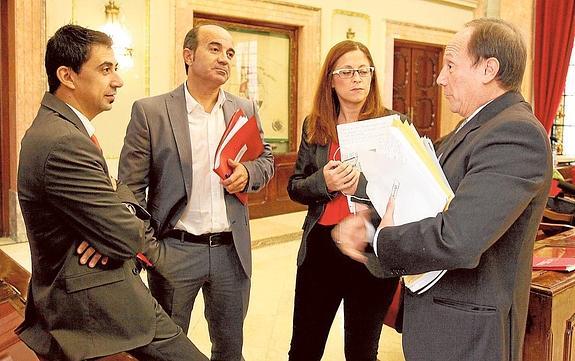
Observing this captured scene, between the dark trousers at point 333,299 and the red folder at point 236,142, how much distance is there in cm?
42

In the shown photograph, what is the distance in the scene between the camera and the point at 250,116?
2.65 metres

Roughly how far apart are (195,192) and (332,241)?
0.61 metres

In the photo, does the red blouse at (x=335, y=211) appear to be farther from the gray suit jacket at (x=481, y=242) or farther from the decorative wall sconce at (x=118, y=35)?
the decorative wall sconce at (x=118, y=35)

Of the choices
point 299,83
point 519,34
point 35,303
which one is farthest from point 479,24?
point 299,83

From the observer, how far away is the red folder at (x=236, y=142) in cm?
240

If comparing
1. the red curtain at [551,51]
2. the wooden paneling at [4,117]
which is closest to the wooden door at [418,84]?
the red curtain at [551,51]

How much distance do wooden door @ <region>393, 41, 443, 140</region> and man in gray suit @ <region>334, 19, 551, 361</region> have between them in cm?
788

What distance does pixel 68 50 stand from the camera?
6.05ft

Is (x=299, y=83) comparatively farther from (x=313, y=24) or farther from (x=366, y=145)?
(x=366, y=145)

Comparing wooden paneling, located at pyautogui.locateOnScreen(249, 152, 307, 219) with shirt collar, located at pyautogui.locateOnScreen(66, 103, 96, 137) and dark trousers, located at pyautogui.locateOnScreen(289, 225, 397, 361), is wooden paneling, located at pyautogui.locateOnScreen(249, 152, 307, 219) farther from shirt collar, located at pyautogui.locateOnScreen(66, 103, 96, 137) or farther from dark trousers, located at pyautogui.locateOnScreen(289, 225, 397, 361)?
shirt collar, located at pyautogui.locateOnScreen(66, 103, 96, 137)

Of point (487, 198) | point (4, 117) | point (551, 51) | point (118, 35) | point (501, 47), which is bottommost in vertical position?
point (487, 198)

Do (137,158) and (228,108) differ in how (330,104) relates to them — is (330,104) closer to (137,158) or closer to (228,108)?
(228,108)

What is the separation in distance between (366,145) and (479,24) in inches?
25.5

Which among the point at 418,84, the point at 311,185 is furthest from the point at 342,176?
the point at 418,84
